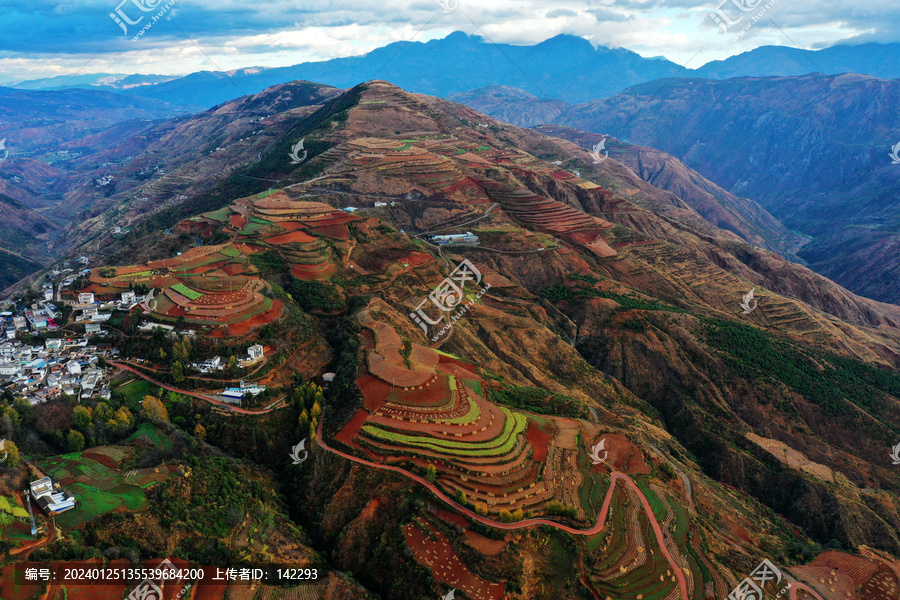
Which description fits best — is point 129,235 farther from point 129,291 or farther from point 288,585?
point 288,585

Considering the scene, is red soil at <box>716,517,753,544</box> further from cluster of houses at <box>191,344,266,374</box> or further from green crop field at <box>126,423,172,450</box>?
green crop field at <box>126,423,172,450</box>

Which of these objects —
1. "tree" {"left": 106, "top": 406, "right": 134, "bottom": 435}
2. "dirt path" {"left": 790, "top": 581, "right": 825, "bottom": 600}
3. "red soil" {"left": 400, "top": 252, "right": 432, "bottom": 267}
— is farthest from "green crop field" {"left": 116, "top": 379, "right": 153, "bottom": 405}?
"dirt path" {"left": 790, "top": 581, "right": 825, "bottom": 600}

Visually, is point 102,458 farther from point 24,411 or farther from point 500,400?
point 500,400

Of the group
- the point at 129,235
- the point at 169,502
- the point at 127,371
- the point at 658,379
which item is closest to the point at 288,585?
the point at 169,502

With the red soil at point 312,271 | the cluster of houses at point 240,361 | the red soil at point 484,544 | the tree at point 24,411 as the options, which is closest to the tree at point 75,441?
the tree at point 24,411
